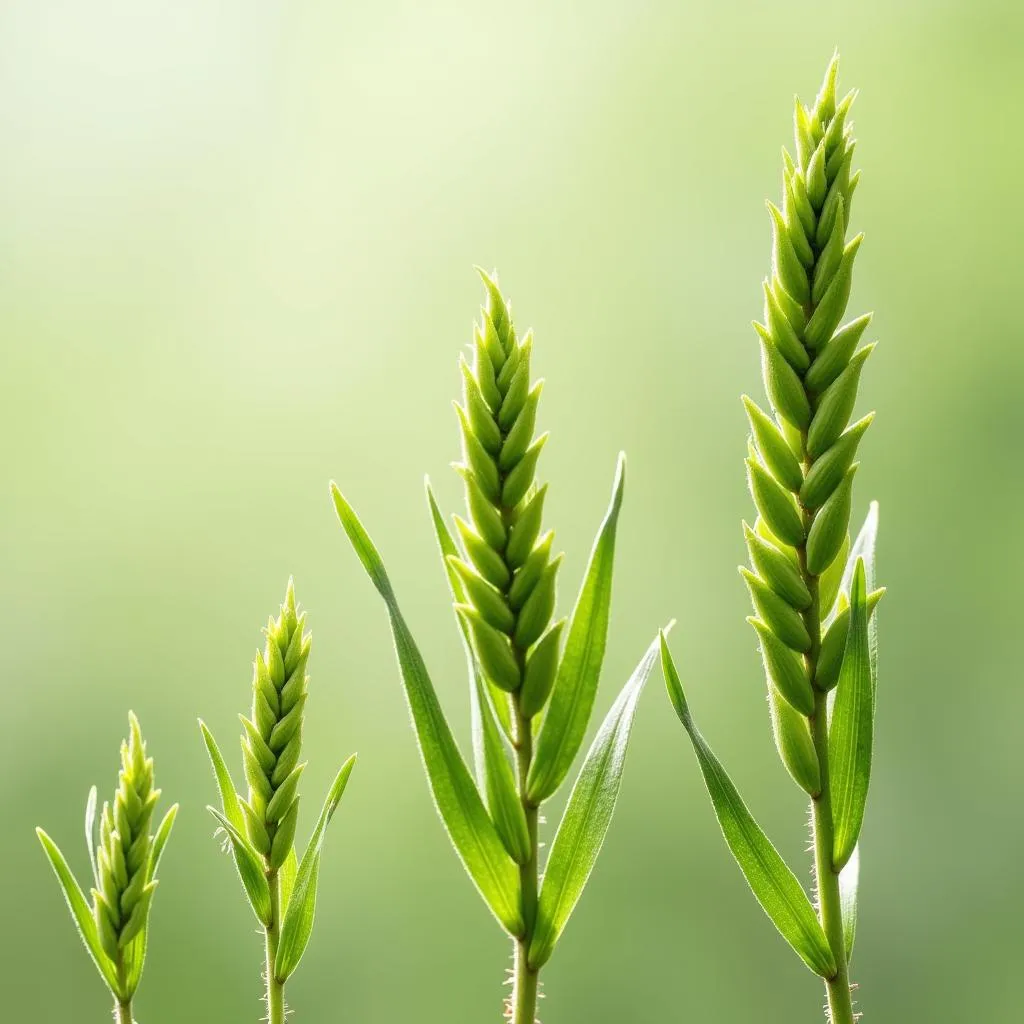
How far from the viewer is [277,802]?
37 cm

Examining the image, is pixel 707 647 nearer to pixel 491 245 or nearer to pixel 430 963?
pixel 430 963

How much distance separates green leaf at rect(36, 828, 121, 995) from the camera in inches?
15.1

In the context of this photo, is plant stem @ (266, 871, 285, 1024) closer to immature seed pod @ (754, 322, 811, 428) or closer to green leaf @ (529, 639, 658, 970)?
green leaf @ (529, 639, 658, 970)

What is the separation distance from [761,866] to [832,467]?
0.12 metres

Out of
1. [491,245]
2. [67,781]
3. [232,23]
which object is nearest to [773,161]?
[491,245]

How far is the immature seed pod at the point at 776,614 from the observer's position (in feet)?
1.09

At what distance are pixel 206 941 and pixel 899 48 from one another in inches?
101

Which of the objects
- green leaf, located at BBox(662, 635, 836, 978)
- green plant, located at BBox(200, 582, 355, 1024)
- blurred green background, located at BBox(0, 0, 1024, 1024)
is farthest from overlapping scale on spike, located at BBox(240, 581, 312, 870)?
blurred green background, located at BBox(0, 0, 1024, 1024)

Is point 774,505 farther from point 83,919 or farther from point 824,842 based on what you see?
point 83,919

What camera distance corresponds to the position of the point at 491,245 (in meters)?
3.10

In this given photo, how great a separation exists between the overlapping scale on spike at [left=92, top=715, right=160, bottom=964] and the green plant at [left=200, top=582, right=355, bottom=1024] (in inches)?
0.9

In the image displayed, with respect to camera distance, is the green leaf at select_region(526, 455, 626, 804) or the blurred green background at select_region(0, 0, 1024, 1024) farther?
the blurred green background at select_region(0, 0, 1024, 1024)

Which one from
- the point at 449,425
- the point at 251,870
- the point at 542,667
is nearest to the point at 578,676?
the point at 542,667

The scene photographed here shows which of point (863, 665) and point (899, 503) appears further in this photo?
point (899, 503)
